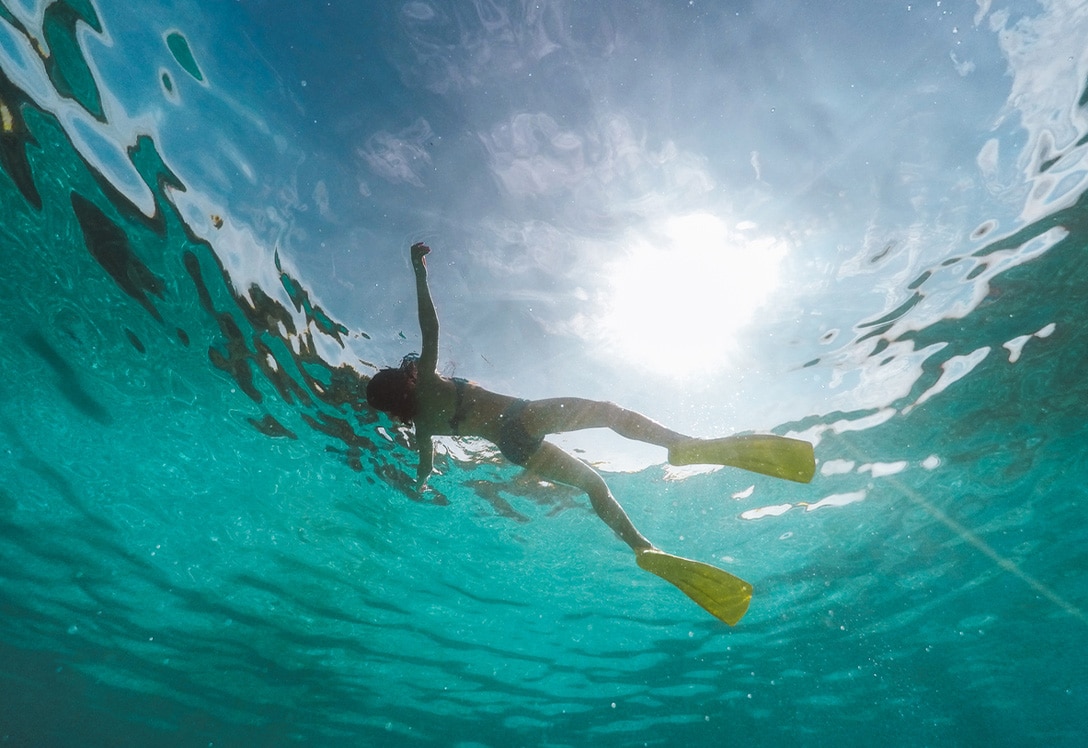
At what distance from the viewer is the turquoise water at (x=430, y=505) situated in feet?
24.8

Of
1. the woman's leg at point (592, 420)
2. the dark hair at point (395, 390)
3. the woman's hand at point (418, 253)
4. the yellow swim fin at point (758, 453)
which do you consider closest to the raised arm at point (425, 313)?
the woman's hand at point (418, 253)

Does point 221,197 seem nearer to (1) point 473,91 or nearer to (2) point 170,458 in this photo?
(1) point 473,91

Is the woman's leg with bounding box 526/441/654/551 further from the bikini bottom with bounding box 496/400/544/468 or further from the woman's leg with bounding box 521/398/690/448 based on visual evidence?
the woman's leg with bounding box 521/398/690/448

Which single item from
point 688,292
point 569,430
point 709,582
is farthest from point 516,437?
point 688,292

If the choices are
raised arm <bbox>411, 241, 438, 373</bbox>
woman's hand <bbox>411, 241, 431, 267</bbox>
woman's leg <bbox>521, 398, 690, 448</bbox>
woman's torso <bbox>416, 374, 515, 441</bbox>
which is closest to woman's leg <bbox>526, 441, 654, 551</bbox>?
woman's leg <bbox>521, 398, 690, 448</bbox>

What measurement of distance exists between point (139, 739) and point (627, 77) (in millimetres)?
44535

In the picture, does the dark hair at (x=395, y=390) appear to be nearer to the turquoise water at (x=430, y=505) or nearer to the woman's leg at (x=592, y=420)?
the woman's leg at (x=592, y=420)

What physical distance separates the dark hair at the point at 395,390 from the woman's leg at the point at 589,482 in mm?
1682

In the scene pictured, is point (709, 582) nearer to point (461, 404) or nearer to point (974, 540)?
point (461, 404)

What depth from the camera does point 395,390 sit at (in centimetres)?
641

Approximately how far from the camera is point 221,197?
698 centimetres

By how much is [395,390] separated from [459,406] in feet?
2.64

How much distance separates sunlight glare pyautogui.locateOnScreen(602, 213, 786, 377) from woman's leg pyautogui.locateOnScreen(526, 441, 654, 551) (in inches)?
120

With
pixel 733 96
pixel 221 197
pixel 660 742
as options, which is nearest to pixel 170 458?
pixel 221 197
